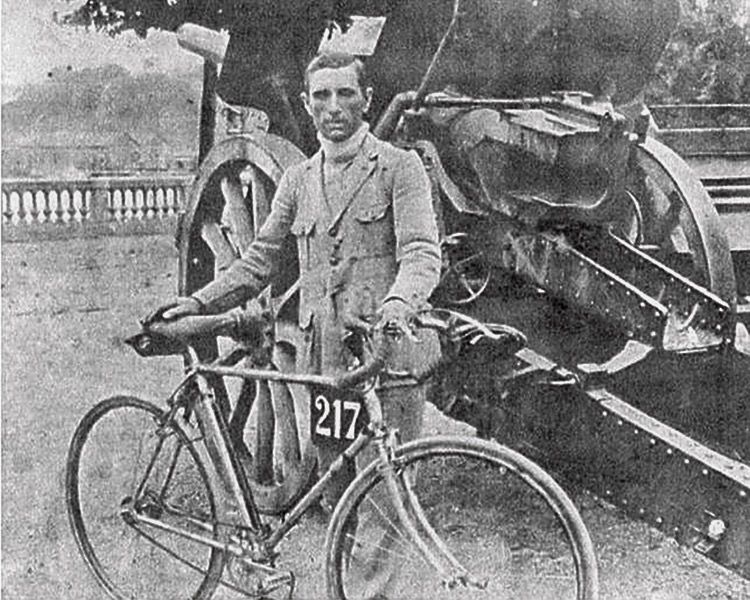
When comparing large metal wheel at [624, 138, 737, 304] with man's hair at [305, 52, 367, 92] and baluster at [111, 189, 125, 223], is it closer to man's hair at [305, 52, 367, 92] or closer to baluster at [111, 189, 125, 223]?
man's hair at [305, 52, 367, 92]

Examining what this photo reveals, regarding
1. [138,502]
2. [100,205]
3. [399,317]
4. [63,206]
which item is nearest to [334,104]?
[399,317]

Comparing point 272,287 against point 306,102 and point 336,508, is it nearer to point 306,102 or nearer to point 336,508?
point 306,102

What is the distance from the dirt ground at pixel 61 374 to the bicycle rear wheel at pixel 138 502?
0.06m

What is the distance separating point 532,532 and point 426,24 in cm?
134

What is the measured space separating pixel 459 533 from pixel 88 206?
142cm

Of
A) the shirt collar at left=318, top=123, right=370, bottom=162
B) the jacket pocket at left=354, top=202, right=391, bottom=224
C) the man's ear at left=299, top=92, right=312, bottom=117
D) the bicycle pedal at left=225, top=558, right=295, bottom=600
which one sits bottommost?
the bicycle pedal at left=225, top=558, right=295, bottom=600

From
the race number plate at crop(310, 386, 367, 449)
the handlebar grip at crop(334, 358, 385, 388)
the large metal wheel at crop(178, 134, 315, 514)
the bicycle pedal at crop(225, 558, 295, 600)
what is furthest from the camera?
the large metal wheel at crop(178, 134, 315, 514)

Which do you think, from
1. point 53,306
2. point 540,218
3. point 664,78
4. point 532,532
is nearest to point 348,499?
point 532,532

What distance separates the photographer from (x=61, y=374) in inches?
137

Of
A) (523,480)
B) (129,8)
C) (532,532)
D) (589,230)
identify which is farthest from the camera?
(129,8)

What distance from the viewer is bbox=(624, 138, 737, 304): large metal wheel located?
3.06 meters

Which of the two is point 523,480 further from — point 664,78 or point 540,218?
point 664,78

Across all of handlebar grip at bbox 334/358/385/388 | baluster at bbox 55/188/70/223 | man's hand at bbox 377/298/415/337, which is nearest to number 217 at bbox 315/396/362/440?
handlebar grip at bbox 334/358/385/388

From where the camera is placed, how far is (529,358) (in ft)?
10.2
